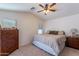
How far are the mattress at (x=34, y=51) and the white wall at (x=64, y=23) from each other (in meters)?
0.31

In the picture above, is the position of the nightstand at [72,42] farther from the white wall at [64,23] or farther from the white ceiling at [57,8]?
the white ceiling at [57,8]

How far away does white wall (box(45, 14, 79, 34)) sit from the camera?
1474 mm

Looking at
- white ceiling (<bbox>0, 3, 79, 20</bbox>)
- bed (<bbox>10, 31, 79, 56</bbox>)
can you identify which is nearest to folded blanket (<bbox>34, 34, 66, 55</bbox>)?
bed (<bbox>10, 31, 79, 56</bbox>)

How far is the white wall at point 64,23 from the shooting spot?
1474mm

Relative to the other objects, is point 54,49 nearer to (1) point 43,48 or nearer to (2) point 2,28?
(1) point 43,48

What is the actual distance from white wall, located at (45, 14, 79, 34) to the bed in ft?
0.30

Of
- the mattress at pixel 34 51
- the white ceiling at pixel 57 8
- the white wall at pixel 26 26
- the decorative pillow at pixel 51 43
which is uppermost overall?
the white ceiling at pixel 57 8

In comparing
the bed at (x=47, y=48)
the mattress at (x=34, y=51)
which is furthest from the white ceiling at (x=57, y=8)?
the mattress at (x=34, y=51)

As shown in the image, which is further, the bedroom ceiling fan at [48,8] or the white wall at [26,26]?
the white wall at [26,26]

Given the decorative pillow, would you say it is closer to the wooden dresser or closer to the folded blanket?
the folded blanket

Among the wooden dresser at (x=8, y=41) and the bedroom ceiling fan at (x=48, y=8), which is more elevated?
the bedroom ceiling fan at (x=48, y=8)

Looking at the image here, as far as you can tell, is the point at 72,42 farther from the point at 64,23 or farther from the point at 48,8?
the point at 48,8

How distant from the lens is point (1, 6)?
4.56 ft

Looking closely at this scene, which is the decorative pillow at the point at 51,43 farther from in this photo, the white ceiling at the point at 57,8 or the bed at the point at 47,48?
the white ceiling at the point at 57,8
